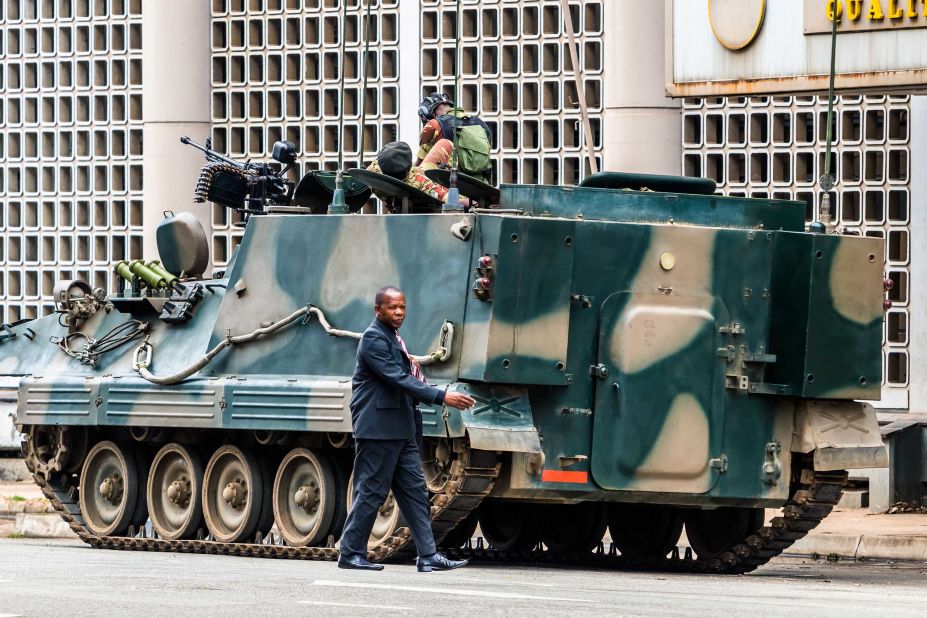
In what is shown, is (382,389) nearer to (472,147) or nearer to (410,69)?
(472,147)

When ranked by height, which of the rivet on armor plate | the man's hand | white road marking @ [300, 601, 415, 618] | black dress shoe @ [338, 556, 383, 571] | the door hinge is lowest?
black dress shoe @ [338, 556, 383, 571]

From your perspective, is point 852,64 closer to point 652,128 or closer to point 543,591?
point 652,128

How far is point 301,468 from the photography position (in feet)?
48.0

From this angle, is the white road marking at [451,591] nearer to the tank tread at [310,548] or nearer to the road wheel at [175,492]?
the tank tread at [310,548]

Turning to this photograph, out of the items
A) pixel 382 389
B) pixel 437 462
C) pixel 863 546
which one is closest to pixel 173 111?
pixel 863 546

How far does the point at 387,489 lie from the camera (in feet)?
40.1

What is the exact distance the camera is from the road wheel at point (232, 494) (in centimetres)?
1477

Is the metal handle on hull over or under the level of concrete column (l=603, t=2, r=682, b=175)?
under

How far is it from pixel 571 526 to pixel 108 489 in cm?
316

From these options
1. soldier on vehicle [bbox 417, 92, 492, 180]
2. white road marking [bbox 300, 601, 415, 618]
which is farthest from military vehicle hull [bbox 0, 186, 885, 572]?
white road marking [bbox 300, 601, 415, 618]

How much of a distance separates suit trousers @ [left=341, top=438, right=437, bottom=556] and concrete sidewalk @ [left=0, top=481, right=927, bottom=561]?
14.6 feet

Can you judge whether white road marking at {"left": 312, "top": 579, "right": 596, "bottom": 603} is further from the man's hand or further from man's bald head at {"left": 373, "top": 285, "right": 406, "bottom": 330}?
man's bald head at {"left": 373, "top": 285, "right": 406, "bottom": 330}

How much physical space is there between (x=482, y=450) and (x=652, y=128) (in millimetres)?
6986

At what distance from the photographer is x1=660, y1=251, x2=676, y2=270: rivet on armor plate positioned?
13.7m
